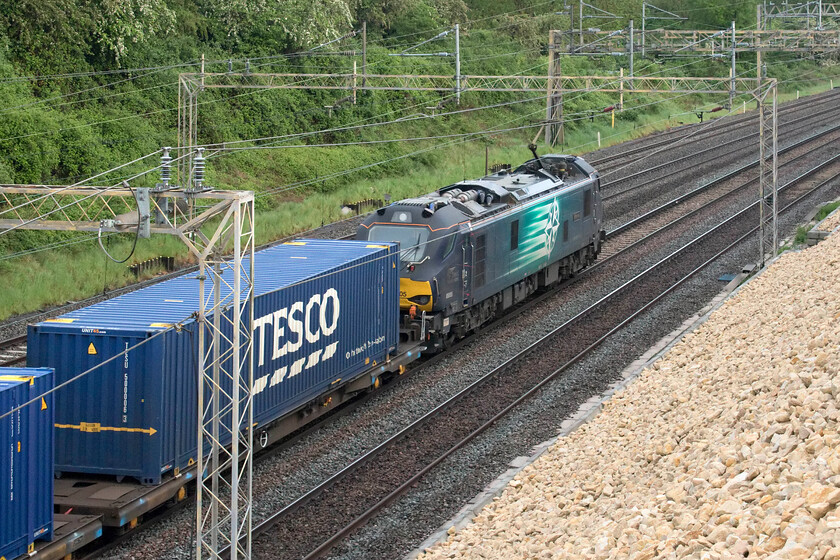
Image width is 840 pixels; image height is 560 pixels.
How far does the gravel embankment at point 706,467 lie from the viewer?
32.3ft

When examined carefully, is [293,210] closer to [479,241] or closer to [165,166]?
[479,241]

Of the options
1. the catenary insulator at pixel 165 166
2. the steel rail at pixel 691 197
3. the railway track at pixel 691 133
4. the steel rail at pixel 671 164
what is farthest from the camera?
the railway track at pixel 691 133

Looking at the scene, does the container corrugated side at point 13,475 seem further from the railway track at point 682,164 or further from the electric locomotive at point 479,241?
the railway track at point 682,164

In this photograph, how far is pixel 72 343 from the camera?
47.0ft

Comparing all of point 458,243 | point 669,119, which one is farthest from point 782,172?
point 458,243

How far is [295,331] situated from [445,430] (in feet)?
12.3

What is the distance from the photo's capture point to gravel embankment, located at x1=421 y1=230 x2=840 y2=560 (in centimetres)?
984

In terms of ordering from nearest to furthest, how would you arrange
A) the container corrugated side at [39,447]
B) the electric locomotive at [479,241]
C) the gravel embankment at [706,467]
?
the gravel embankment at [706,467]
the container corrugated side at [39,447]
the electric locomotive at [479,241]

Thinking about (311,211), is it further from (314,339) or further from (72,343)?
(72,343)

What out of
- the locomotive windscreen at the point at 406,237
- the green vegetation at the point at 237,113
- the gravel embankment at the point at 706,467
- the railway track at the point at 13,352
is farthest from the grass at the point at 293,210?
the gravel embankment at the point at 706,467

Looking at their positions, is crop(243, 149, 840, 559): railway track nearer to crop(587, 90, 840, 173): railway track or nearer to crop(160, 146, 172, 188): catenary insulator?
crop(160, 146, 172, 188): catenary insulator

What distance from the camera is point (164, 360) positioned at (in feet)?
46.6

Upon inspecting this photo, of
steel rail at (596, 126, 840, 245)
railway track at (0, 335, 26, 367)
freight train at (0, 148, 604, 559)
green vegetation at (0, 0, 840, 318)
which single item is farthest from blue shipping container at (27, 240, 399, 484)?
steel rail at (596, 126, 840, 245)

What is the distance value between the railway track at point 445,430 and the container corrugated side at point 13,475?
343 centimetres
